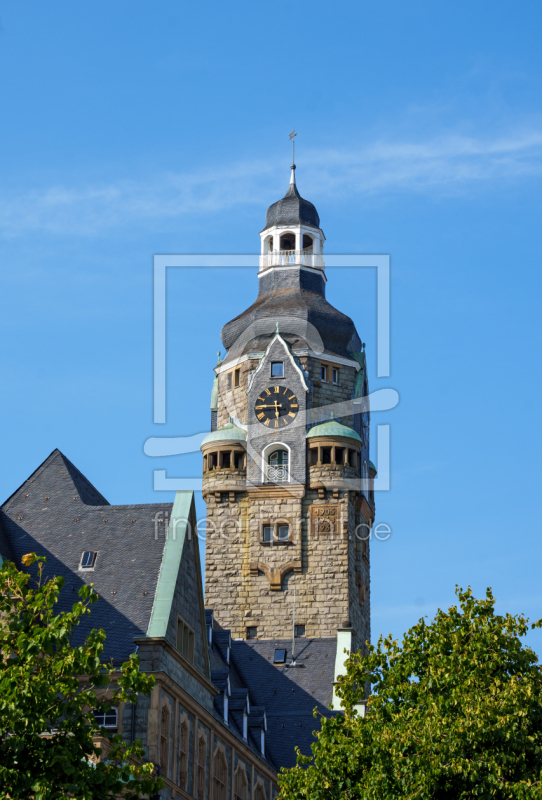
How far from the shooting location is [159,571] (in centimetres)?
4844

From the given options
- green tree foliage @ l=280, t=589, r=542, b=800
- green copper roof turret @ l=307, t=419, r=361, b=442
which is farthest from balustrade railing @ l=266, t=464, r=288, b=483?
green tree foliage @ l=280, t=589, r=542, b=800

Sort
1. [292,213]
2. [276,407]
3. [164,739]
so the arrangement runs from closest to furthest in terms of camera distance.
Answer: [164,739]
[276,407]
[292,213]

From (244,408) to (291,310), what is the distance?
7.36 m

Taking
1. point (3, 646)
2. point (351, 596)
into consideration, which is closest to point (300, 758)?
point (3, 646)

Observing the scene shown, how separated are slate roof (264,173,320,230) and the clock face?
13.4 meters

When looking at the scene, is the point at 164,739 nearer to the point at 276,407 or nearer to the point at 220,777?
the point at 220,777

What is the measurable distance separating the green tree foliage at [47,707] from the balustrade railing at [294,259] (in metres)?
63.8

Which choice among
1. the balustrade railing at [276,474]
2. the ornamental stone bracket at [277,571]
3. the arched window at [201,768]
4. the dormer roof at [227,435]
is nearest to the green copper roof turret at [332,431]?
the balustrade railing at [276,474]

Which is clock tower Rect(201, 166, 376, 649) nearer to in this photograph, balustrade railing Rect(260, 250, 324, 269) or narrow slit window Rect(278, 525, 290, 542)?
narrow slit window Rect(278, 525, 290, 542)

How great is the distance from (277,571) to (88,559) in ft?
110

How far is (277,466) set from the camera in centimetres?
8356

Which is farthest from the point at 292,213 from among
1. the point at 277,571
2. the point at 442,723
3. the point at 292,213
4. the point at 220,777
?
the point at 442,723

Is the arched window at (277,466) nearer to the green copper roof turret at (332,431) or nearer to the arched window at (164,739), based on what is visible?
the green copper roof turret at (332,431)

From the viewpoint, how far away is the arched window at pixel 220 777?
51.4 metres
